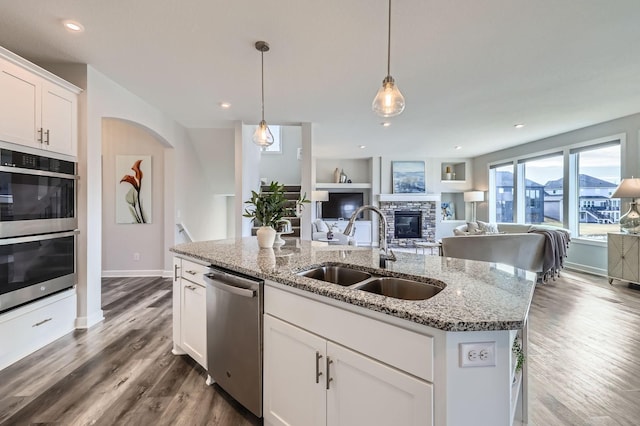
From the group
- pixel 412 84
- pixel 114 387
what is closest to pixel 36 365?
pixel 114 387

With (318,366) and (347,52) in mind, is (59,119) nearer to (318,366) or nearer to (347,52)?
(347,52)

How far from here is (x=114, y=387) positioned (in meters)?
1.80

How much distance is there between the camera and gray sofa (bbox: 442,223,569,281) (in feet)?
12.3

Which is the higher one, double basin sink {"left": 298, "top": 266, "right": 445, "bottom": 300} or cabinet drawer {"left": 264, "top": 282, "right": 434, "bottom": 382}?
double basin sink {"left": 298, "top": 266, "right": 445, "bottom": 300}

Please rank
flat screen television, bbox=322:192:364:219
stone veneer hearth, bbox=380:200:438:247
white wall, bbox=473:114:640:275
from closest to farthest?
white wall, bbox=473:114:640:275 < stone veneer hearth, bbox=380:200:438:247 < flat screen television, bbox=322:192:364:219

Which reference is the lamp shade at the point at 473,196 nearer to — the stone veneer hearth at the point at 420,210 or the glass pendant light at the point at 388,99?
the stone veneer hearth at the point at 420,210

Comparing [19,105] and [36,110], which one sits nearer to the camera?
[19,105]

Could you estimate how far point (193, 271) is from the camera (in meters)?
1.92

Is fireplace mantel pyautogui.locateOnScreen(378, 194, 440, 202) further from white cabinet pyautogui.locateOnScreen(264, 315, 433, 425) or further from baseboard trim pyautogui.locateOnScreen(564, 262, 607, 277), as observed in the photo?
white cabinet pyautogui.locateOnScreen(264, 315, 433, 425)

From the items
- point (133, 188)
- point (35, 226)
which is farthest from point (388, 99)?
point (133, 188)

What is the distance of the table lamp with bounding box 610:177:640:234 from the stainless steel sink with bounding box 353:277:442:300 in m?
4.54

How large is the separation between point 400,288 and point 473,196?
284 inches

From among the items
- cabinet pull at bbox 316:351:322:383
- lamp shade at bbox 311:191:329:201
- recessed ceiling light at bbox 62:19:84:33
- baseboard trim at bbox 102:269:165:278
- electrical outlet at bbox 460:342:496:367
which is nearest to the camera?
electrical outlet at bbox 460:342:496:367

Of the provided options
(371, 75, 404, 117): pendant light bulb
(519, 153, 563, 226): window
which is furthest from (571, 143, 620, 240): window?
(371, 75, 404, 117): pendant light bulb
